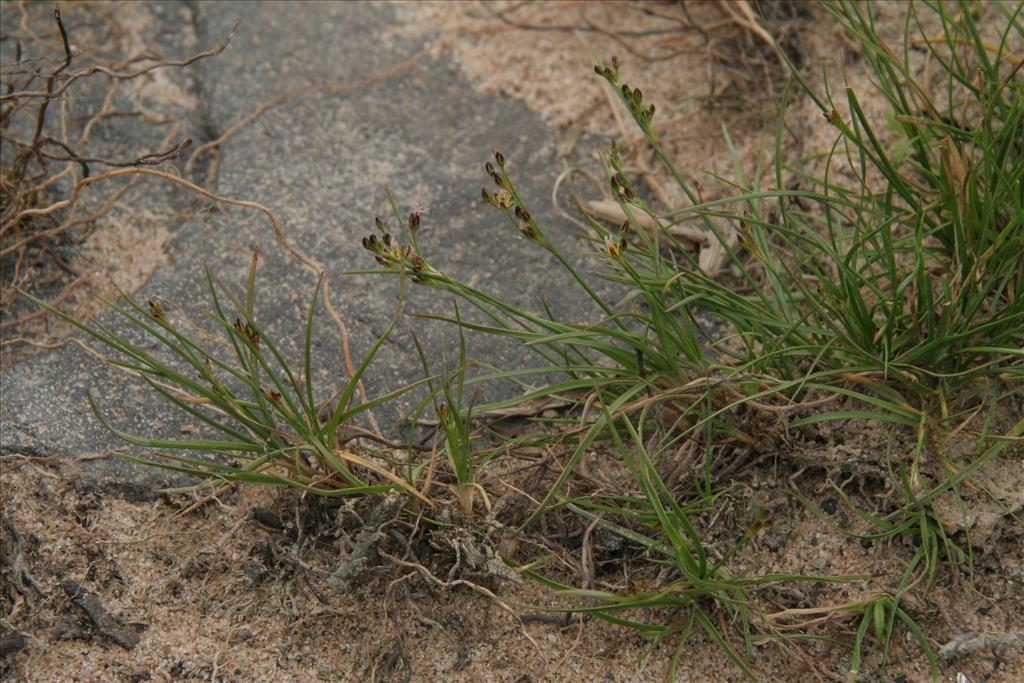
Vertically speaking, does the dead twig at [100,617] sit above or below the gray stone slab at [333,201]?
below

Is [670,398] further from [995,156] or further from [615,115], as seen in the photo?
[615,115]

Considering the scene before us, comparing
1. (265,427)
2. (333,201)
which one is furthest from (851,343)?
(333,201)

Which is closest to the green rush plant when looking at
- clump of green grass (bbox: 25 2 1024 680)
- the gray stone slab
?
clump of green grass (bbox: 25 2 1024 680)

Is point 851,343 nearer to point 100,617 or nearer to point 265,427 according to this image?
point 265,427

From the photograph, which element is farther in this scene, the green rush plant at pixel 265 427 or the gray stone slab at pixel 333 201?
the gray stone slab at pixel 333 201

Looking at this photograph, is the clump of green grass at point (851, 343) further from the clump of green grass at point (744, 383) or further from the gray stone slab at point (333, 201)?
the gray stone slab at point (333, 201)

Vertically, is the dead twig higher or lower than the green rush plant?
lower

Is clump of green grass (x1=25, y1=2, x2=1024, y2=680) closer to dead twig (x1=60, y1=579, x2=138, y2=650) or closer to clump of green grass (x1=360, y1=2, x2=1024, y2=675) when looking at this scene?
clump of green grass (x1=360, y1=2, x2=1024, y2=675)

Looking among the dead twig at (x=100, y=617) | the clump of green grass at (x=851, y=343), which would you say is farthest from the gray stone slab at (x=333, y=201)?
the clump of green grass at (x=851, y=343)
